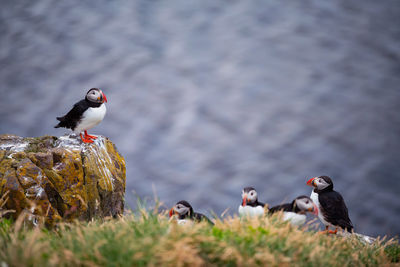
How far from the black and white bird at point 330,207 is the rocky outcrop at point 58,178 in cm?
306

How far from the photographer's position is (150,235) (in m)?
3.25

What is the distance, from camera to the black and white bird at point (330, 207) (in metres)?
5.32

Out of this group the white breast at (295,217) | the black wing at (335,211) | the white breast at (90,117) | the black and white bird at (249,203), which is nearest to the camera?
the white breast at (295,217)

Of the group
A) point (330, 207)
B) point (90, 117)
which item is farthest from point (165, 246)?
point (330, 207)

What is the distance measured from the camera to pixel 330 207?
17.5 feet

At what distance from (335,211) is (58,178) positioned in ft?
12.6

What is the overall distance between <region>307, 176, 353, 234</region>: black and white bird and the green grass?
1375mm

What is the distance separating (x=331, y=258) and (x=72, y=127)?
13.0 ft

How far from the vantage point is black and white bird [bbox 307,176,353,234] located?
5.32 meters

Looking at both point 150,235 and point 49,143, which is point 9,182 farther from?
point 150,235

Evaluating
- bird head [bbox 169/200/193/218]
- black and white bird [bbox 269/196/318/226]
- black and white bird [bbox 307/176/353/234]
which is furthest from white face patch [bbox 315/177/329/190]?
bird head [bbox 169/200/193/218]

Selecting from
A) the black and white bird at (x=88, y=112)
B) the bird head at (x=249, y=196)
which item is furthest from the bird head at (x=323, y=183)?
the black and white bird at (x=88, y=112)

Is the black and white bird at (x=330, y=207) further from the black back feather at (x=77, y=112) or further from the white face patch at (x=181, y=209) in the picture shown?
the black back feather at (x=77, y=112)

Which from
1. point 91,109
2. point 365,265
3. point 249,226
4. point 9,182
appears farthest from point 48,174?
point 365,265
